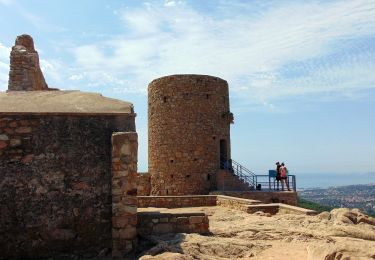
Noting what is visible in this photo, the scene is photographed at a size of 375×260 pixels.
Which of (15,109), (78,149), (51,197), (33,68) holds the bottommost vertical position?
(51,197)

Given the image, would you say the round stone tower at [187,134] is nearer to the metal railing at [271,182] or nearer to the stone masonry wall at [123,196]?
the metal railing at [271,182]

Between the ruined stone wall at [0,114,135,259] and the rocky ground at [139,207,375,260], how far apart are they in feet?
3.22

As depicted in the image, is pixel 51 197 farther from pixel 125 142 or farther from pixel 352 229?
pixel 352 229

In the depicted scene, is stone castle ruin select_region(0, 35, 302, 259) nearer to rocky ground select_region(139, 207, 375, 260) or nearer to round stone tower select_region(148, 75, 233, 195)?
rocky ground select_region(139, 207, 375, 260)

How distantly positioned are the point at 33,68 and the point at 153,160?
10.2 meters

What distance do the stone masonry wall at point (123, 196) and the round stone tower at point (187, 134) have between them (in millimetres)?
13320

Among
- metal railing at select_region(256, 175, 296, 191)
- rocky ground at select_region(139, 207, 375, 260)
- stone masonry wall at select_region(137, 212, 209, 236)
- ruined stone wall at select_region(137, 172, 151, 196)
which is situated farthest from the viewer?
ruined stone wall at select_region(137, 172, 151, 196)

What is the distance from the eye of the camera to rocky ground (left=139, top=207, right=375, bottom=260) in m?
5.81

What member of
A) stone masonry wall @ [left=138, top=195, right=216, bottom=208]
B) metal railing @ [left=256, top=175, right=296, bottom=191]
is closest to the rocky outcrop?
stone masonry wall @ [left=138, top=195, right=216, bottom=208]

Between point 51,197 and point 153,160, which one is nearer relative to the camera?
point 51,197

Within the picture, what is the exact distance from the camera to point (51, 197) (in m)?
6.69

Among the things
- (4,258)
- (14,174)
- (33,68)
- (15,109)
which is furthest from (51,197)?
(33,68)

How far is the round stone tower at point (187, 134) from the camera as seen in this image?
20.1 metres

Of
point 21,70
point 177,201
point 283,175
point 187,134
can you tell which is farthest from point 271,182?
point 21,70
